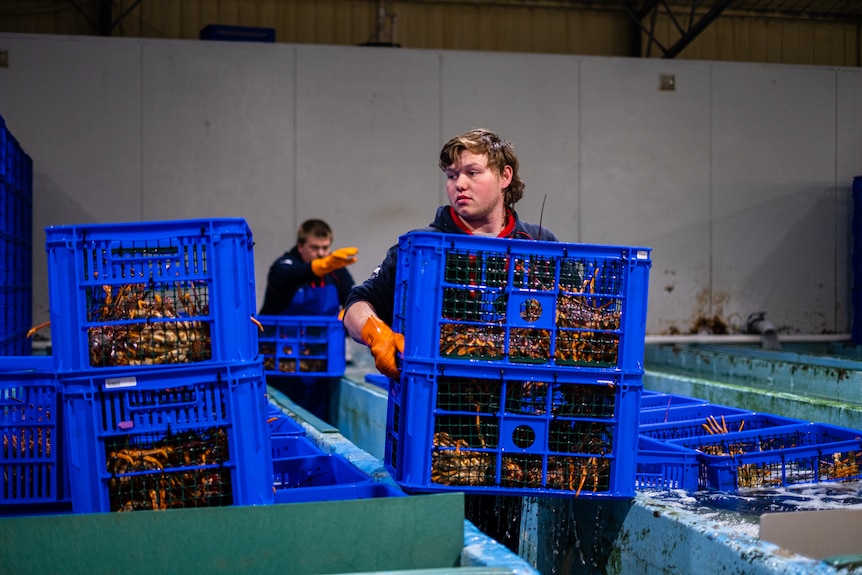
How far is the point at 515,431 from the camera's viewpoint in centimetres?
195

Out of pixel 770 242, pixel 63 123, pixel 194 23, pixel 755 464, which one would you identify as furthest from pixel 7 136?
pixel 770 242

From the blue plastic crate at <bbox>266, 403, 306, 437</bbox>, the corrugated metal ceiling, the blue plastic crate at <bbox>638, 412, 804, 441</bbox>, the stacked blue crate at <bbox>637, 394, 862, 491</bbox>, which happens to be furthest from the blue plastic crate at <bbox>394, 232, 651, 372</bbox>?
the corrugated metal ceiling

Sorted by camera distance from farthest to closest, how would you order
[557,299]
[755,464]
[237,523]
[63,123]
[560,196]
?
[560,196]
[63,123]
[755,464]
[557,299]
[237,523]

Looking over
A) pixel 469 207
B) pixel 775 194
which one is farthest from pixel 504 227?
pixel 775 194

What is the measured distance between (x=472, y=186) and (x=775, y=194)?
6664 millimetres

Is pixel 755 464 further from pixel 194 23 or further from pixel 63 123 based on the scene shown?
pixel 194 23

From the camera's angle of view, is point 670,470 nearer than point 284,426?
Yes

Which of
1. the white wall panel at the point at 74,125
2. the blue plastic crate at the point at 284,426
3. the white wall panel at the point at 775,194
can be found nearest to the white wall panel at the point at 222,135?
the white wall panel at the point at 74,125

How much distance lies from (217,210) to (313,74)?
4.47ft

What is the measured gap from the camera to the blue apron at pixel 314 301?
5113 mm

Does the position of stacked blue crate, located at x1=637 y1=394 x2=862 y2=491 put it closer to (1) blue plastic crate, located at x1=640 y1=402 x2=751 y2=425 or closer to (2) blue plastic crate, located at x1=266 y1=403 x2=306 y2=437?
(1) blue plastic crate, located at x1=640 y1=402 x2=751 y2=425

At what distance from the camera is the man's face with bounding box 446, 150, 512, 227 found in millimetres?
2199

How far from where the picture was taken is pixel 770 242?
8.13m

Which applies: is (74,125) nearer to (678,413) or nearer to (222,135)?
(222,135)
